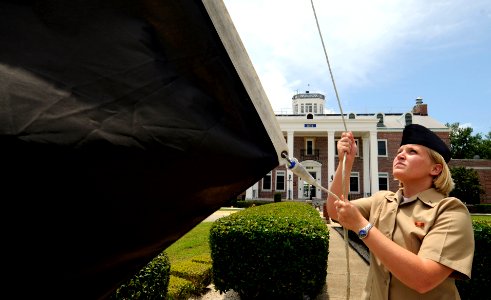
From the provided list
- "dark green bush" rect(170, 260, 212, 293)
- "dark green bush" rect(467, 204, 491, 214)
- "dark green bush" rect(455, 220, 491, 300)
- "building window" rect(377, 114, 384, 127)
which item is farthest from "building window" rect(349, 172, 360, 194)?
"dark green bush" rect(455, 220, 491, 300)

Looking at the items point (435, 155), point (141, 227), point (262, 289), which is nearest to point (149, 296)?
point (262, 289)

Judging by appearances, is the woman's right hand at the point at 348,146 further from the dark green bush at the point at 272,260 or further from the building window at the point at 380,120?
the building window at the point at 380,120

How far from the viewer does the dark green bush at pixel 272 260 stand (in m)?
5.27

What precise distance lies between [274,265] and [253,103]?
478 cm

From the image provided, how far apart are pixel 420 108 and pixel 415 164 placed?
169 feet

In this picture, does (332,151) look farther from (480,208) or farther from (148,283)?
(148,283)

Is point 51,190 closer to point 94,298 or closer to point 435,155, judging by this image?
point 94,298

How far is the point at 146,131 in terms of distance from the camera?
0.71 metres

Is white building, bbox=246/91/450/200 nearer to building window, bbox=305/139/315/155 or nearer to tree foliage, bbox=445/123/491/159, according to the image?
building window, bbox=305/139/315/155

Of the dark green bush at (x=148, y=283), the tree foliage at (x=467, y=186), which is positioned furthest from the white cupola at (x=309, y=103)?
the dark green bush at (x=148, y=283)

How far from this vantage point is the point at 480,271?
17.3ft

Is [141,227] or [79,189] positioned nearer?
[79,189]

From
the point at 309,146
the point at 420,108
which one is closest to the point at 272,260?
the point at 309,146

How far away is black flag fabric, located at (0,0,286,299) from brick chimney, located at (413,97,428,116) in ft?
172
